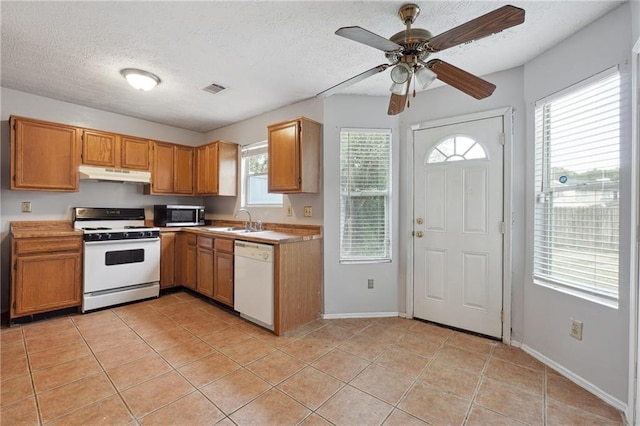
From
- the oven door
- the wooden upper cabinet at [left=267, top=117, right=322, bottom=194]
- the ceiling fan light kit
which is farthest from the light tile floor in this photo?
the ceiling fan light kit

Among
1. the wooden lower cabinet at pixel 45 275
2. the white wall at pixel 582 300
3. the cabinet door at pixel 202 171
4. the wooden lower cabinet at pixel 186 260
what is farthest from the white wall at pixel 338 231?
the wooden lower cabinet at pixel 45 275

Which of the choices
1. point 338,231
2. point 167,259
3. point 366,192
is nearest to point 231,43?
point 366,192

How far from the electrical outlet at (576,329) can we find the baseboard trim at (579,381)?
274 millimetres

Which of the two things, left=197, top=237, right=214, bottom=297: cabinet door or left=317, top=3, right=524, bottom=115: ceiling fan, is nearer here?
left=317, top=3, right=524, bottom=115: ceiling fan

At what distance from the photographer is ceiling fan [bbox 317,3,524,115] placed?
4.47 feet

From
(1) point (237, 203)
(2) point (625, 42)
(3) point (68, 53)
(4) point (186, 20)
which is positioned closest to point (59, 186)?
(3) point (68, 53)

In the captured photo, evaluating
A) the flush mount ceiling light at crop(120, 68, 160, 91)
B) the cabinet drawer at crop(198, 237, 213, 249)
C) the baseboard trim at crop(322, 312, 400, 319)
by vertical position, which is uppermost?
the flush mount ceiling light at crop(120, 68, 160, 91)

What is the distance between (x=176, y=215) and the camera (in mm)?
4215

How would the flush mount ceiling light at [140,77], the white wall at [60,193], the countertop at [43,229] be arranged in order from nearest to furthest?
1. the flush mount ceiling light at [140,77]
2. the countertop at [43,229]
3. the white wall at [60,193]

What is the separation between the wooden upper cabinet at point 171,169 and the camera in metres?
4.10

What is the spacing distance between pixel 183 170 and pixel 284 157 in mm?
2172

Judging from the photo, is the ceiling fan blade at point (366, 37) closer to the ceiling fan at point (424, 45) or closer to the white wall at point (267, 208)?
the ceiling fan at point (424, 45)

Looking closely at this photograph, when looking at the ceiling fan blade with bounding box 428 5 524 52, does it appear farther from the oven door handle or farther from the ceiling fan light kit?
the oven door handle

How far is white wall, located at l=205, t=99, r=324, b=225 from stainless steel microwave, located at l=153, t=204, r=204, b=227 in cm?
32
